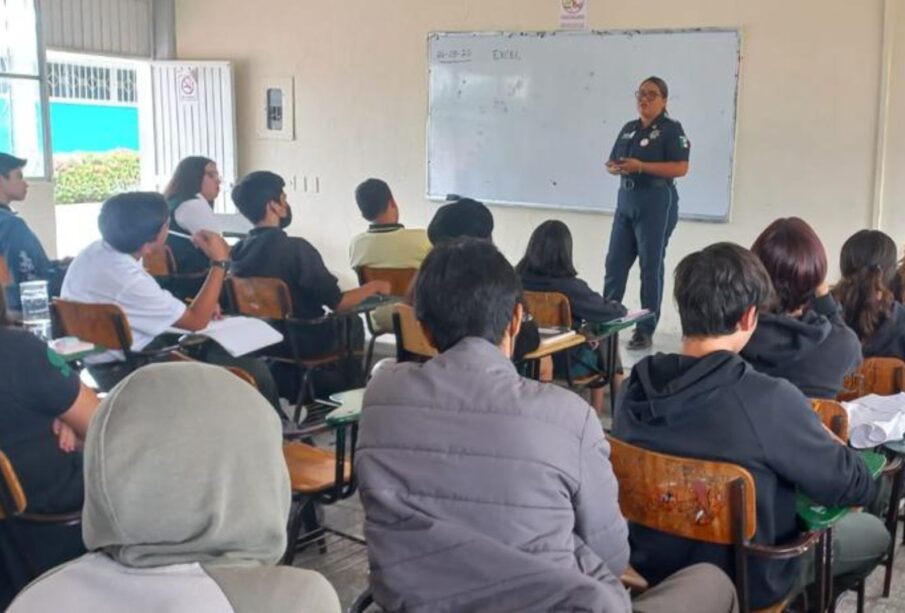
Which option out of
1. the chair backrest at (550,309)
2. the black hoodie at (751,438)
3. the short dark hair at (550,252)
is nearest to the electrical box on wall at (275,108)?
the short dark hair at (550,252)

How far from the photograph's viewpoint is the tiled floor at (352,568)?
274 cm

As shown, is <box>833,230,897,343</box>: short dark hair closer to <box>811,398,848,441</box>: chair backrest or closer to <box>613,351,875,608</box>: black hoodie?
<box>811,398,848,441</box>: chair backrest

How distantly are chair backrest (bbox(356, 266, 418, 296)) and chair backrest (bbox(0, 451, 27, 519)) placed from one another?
2.57 metres

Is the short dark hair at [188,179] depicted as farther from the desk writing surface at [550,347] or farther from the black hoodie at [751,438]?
the black hoodie at [751,438]

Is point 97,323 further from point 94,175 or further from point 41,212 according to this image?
point 94,175

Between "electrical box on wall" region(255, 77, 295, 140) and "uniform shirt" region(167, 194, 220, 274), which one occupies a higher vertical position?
"electrical box on wall" region(255, 77, 295, 140)

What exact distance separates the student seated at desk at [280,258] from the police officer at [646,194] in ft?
7.43

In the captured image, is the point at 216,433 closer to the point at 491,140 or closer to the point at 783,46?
the point at 783,46

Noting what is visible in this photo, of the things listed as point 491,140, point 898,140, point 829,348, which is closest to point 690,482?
point 829,348

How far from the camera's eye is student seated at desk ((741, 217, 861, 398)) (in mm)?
2367

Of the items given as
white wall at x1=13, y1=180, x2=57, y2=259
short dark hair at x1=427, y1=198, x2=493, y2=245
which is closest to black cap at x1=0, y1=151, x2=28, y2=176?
white wall at x1=13, y1=180, x2=57, y2=259

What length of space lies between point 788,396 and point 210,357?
2359 millimetres

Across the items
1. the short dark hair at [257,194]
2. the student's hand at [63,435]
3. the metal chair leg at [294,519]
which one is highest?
the short dark hair at [257,194]

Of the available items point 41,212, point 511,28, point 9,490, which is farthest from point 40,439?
point 41,212
